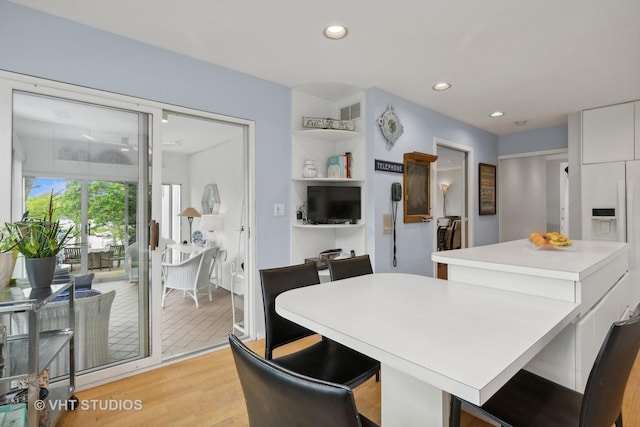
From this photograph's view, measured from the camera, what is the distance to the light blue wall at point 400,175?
341 centimetres

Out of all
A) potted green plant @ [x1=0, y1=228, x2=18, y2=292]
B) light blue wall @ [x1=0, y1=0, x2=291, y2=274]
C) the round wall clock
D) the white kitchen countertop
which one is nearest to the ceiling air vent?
the round wall clock

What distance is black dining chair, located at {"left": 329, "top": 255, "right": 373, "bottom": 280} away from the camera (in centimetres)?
203

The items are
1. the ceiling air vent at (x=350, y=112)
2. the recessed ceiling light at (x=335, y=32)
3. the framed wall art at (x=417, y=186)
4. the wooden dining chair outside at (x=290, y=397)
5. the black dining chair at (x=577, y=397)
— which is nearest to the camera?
the wooden dining chair outside at (x=290, y=397)

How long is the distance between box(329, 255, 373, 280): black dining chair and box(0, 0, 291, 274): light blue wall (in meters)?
1.22

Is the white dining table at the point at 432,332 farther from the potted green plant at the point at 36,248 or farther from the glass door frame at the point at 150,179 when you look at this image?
the glass door frame at the point at 150,179

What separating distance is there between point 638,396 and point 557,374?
1.23 meters

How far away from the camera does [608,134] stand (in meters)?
3.97

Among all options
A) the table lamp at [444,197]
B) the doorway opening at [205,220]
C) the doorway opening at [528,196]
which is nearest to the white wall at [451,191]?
the table lamp at [444,197]

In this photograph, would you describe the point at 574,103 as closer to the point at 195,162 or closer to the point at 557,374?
the point at 557,374

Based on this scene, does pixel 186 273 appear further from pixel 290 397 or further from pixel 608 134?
pixel 608 134

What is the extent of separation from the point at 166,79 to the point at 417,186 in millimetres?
2841

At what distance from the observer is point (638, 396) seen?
6.82ft

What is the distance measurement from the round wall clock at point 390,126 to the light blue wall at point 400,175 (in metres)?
0.06

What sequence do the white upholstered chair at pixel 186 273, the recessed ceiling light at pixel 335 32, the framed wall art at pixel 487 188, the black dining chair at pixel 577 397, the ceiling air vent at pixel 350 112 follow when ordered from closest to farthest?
the black dining chair at pixel 577 397
the recessed ceiling light at pixel 335 32
the ceiling air vent at pixel 350 112
the white upholstered chair at pixel 186 273
the framed wall art at pixel 487 188
